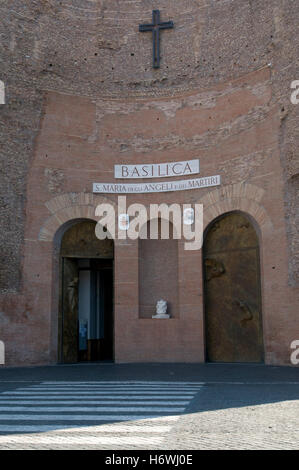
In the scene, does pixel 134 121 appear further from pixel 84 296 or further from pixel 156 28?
pixel 84 296

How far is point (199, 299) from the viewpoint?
1580cm

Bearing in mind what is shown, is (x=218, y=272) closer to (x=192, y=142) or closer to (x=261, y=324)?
(x=261, y=324)

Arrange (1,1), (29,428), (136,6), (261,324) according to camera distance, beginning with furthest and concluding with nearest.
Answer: (136,6)
(1,1)
(261,324)
(29,428)

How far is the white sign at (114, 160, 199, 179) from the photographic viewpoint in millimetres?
16625

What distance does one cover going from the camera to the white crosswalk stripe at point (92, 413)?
4.84 meters

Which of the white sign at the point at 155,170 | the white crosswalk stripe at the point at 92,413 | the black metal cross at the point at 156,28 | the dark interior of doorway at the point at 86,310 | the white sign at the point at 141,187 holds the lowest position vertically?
the white crosswalk stripe at the point at 92,413

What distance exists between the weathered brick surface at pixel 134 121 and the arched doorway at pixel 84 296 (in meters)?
0.75

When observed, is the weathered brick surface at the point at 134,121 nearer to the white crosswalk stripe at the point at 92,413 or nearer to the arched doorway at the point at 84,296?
the arched doorway at the point at 84,296

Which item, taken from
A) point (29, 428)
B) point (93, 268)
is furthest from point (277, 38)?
point (29, 428)

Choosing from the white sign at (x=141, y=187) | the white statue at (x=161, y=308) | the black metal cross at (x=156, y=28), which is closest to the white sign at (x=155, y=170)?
the white sign at (x=141, y=187)

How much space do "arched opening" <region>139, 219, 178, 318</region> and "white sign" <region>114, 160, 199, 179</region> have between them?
4.94 feet

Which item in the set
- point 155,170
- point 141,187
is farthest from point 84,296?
point 155,170

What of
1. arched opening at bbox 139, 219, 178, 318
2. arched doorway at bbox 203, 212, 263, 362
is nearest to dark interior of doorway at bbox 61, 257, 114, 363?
arched opening at bbox 139, 219, 178, 318

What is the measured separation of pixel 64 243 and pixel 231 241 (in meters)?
5.18
